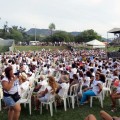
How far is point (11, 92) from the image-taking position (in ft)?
23.8

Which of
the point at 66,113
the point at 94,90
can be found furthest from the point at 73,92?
the point at 66,113

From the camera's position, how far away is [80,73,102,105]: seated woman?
10.3 metres

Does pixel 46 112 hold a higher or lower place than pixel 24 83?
lower

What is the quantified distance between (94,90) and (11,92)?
13.3 feet

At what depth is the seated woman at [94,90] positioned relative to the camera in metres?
10.3

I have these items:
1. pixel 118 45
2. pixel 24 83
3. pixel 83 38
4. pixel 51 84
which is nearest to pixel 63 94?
pixel 51 84

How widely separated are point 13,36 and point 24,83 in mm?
120291

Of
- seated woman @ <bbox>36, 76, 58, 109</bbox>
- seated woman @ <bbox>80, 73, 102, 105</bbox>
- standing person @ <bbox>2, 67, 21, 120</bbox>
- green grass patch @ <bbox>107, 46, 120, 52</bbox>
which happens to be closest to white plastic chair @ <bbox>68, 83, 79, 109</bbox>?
seated woman @ <bbox>80, 73, 102, 105</bbox>

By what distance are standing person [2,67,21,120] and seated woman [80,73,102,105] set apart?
12.3 feet

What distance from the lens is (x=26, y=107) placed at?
1069 cm

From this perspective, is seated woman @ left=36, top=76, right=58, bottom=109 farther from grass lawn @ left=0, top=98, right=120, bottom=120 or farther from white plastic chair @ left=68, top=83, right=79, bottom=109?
white plastic chair @ left=68, top=83, right=79, bottom=109

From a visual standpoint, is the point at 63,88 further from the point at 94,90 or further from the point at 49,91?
the point at 94,90

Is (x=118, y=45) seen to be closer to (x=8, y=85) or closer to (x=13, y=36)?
(x=8, y=85)

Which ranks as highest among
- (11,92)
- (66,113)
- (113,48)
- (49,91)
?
(113,48)
